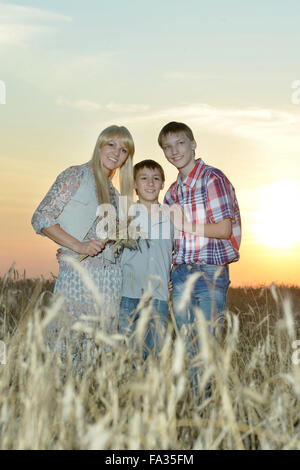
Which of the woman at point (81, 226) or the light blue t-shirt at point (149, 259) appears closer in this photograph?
the woman at point (81, 226)

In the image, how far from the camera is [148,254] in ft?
14.9

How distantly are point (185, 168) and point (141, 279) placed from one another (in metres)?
0.96

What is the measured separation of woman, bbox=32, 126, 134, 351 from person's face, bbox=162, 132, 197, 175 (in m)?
0.40

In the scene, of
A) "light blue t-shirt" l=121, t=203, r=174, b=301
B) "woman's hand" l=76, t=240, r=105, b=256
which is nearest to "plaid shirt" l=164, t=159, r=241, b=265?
"light blue t-shirt" l=121, t=203, r=174, b=301

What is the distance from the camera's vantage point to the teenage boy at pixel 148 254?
4.43 metres

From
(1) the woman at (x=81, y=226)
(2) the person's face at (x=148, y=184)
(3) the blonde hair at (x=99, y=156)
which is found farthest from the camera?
(2) the person's face at (x=148, y=184)

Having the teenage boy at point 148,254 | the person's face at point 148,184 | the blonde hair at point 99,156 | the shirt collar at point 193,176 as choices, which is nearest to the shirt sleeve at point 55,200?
the blonde hair at point 99,156

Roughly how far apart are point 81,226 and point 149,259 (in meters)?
0.67

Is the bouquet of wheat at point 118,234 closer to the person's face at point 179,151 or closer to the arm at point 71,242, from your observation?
the arm at point 71,242

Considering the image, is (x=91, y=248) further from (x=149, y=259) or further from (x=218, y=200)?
(x=218, y=200)

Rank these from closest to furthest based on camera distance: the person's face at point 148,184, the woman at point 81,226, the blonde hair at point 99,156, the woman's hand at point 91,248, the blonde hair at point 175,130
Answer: the woman's hand at point 91,248 < the woman at point 81,226 < the blonde hair at point 99,156 < the blonde hair at point 175,130 < the person's face at point 148,184

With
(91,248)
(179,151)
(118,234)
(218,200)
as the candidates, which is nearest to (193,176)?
(179,151)

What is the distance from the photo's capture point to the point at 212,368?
6.95 ft

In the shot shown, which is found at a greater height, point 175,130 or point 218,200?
point 175,130
